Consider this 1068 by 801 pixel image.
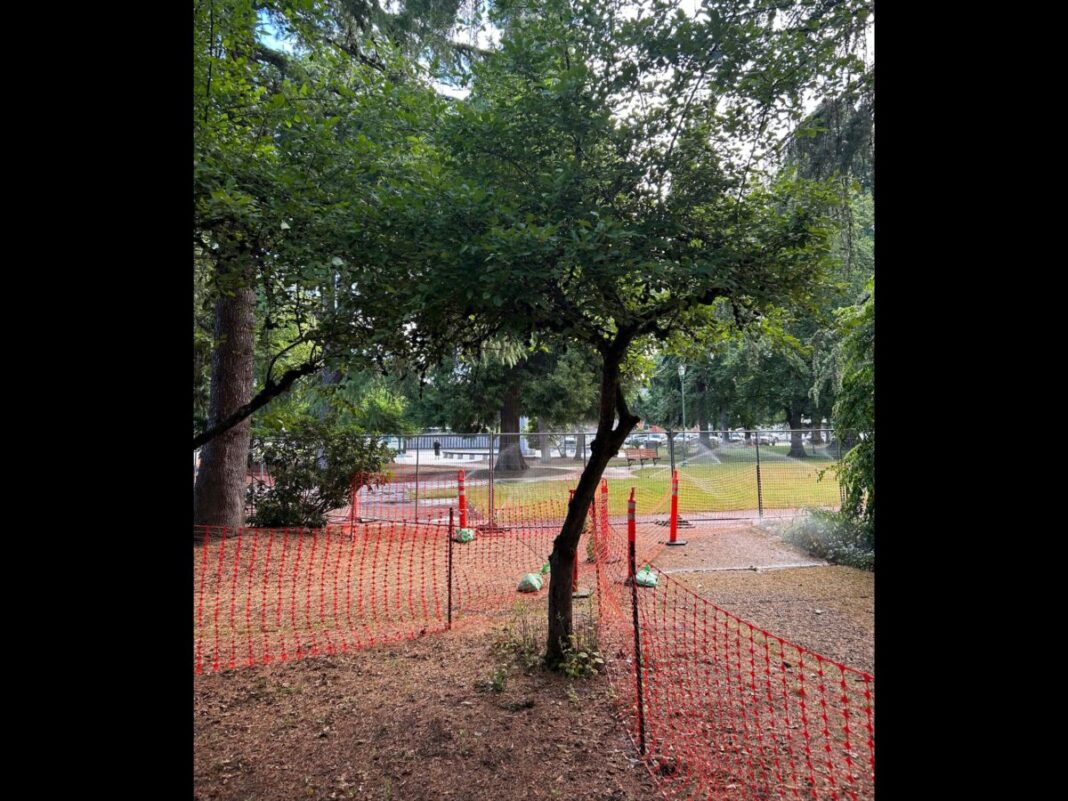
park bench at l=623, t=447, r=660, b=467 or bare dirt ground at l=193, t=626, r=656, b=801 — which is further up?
park bench at l=623, t=447, r=660, b=467

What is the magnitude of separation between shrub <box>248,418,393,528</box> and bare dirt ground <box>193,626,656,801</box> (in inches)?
206

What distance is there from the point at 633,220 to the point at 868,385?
5442 millimetres

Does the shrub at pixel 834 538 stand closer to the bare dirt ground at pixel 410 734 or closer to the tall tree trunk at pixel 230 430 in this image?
the bare dirt ground at pixel 410 734

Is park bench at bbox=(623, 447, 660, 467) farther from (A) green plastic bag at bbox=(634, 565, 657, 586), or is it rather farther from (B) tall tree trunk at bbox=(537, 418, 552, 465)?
(A) green plastic bag at bbox=(634, 565, 657, 586)

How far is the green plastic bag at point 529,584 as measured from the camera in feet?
19.8

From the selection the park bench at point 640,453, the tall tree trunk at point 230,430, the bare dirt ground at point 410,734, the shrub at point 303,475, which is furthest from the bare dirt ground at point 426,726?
the park bench at point 640,453

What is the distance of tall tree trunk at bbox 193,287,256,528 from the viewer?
7953 mm

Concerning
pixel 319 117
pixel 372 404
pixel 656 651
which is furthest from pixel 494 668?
pixel 372 404

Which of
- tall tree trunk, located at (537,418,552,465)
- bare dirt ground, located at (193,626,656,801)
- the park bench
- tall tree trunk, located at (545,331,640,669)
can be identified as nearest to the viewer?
bare dirt ground, located at (193,626,656,801)

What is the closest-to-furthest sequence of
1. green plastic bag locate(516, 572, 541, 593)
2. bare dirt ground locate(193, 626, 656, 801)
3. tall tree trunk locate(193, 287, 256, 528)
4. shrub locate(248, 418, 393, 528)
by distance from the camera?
1. bare dirt ground locate(193, 626, 656, 801)
2. green plastic bag locate(516, 572, 541, 593)
3. tall tree trunk locate(193, 287, 256, 528)
4. shrub locate(248, 418, 393, 528)

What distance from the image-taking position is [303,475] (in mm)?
9109

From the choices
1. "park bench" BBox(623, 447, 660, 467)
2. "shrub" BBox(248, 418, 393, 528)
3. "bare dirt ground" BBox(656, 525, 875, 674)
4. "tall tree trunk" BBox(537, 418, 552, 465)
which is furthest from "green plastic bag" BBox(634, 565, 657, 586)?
"park bench" BBox(623, 447, 660, 467)

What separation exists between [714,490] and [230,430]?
10784 millimetres

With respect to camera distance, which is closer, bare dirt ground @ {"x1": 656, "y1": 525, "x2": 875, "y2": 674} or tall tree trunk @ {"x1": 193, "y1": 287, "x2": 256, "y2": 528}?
bare dirt ground @ {"x1": 656, "y1": 525, "x2": 875, "y2": 674}
